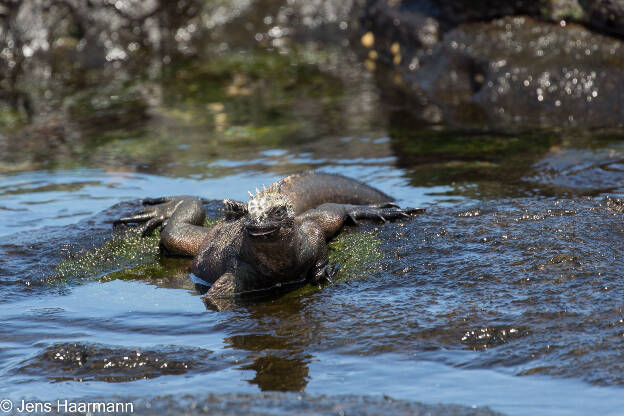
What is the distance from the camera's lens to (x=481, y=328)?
14.9 ft

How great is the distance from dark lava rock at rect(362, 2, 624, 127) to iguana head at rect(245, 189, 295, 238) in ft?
18.5

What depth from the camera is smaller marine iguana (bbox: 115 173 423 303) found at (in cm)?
517

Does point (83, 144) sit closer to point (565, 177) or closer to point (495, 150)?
point (495, 150)

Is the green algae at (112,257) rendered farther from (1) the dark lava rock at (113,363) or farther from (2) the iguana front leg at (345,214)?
(1) the dark lava rock at (113,363)

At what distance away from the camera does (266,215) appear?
5000mm

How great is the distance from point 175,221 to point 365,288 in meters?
1.90

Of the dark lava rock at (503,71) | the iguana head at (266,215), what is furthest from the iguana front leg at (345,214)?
the dark lava rock at (503,71)

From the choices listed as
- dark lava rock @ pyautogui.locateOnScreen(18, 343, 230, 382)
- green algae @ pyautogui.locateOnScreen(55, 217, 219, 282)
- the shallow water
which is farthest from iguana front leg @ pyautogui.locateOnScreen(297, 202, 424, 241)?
dark lava rock @ pyautogui.locateOnScreen(18, 343, 230, 382)

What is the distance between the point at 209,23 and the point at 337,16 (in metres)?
2.69

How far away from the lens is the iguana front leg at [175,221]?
20.7 ft

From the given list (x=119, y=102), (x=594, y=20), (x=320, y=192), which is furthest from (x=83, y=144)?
(x=594, y=20)

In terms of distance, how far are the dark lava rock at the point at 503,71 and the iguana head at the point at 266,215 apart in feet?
18.5

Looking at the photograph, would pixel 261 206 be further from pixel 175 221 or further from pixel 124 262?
pixel 124 262

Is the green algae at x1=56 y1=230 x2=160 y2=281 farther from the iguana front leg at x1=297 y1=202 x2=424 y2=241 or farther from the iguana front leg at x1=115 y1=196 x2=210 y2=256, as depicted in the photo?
the iguana front leg at x1=297 y1=202 x2=424 y2=241
